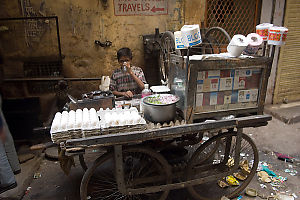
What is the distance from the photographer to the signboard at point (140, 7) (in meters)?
4.95

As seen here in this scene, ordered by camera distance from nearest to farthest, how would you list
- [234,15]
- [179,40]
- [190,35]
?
[190,35] → [179,40] → [234,15]

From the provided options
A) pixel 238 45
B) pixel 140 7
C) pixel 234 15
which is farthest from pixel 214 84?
pixel 234 15

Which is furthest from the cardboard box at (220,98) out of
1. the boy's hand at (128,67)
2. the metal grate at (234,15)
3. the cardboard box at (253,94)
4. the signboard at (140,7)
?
the metal grate at (234,15)

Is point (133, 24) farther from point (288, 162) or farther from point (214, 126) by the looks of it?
point (288, 162)

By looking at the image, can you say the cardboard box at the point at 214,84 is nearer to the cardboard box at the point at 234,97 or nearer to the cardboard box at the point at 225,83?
the cardboard box at the point at 225,83

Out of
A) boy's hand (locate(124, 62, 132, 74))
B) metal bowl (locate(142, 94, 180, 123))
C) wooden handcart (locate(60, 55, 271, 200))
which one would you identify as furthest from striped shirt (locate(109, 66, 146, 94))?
metal bowl (locate(142, 94, 180, 123))

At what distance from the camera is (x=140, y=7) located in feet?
16.5

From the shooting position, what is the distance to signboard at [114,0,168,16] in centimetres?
495

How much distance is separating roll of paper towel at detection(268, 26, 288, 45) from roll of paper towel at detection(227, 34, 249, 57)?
0.28 metres

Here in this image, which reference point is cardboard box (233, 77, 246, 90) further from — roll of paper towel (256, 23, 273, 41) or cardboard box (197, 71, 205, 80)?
roll of paper towel (256, 23, 273, 41)

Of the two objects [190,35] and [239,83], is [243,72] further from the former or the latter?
[190,35]

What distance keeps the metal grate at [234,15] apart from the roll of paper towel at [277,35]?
3.27 metres

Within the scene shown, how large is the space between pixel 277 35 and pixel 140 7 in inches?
127

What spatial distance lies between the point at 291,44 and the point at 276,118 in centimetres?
209
